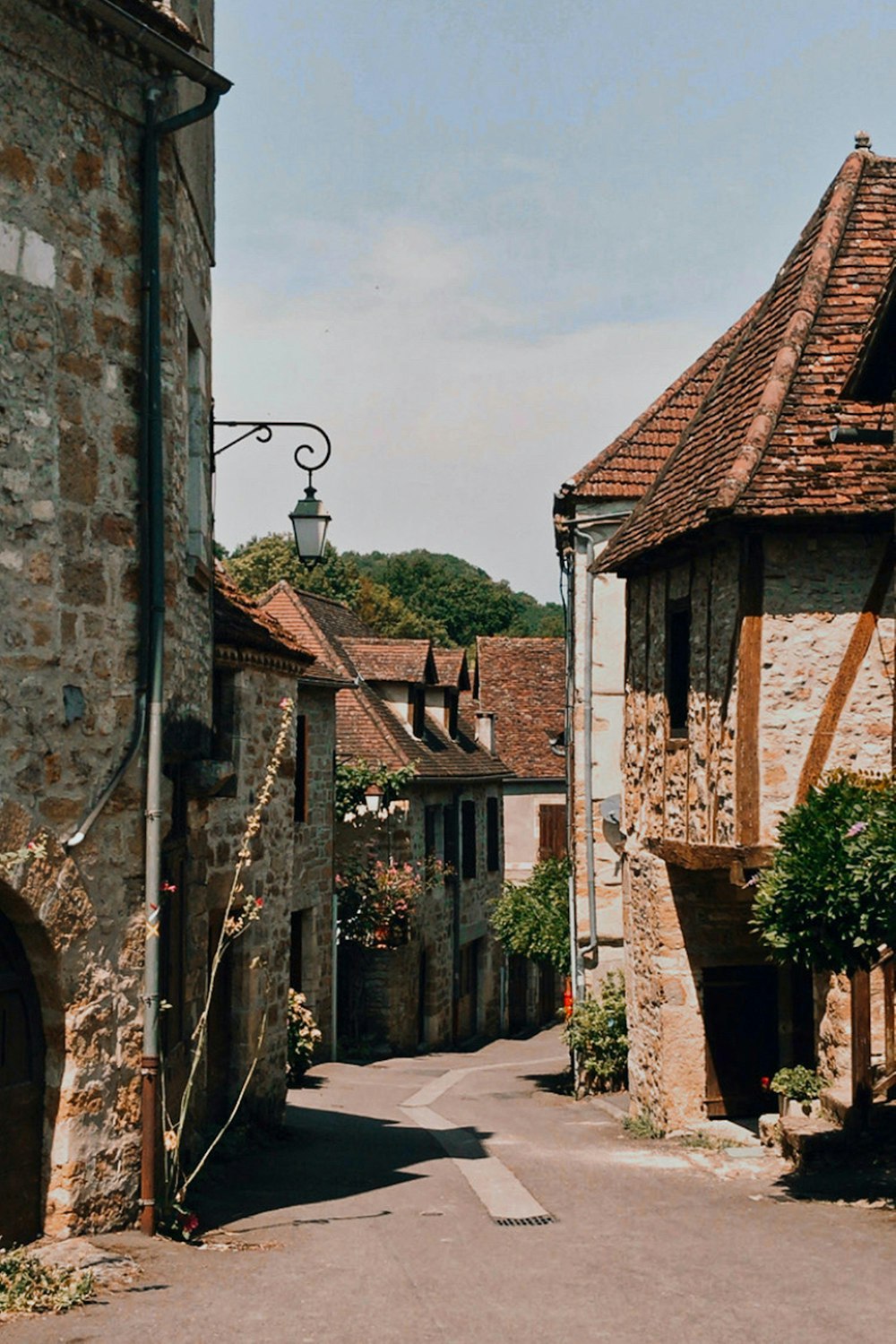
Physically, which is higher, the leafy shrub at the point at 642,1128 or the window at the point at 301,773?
the window at the point at 301,773

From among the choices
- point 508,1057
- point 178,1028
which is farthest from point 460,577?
point 178,1028

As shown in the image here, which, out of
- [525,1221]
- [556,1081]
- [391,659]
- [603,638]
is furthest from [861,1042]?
[391,659]

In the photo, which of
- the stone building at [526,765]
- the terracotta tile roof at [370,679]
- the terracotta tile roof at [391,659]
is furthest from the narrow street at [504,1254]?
the stone building at [526,765]

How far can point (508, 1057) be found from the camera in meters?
28.5

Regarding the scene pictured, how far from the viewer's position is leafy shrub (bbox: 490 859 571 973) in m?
22.4

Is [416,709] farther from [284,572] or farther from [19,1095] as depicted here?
[284,572]

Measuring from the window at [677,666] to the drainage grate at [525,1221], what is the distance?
519 cm

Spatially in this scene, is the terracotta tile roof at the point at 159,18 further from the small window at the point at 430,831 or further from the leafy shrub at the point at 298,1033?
the small window at the point at 430,831

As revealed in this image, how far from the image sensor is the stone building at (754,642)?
1195cm

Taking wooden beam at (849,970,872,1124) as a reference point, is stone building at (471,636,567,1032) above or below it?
above

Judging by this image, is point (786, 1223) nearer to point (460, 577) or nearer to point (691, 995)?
point (691, 995)

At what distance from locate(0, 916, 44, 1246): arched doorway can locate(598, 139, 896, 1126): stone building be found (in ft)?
20.3

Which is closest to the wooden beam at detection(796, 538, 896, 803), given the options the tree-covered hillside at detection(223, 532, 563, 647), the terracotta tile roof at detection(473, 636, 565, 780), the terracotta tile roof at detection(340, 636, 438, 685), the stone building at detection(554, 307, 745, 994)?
the stone building at detection(554, 307, 745, 994)

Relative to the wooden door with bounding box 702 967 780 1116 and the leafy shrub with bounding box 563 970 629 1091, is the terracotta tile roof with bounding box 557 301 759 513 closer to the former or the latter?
the leafy shrub with bounding box 563 970 629 1091
